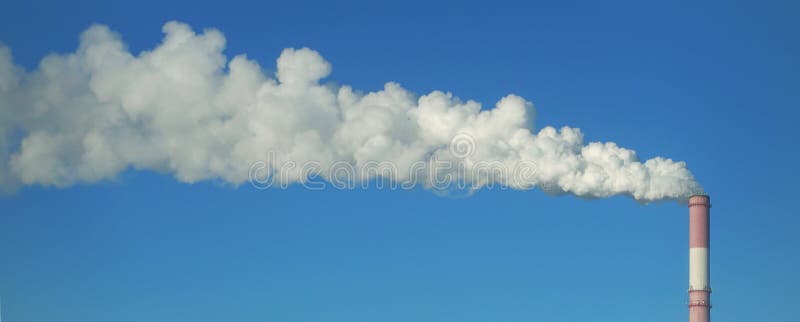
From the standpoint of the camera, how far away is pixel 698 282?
A: 236 feet

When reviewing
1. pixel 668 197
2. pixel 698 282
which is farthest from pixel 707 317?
pixel 668 197

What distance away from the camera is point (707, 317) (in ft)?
237

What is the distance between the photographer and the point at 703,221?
2837 inches

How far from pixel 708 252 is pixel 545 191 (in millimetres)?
10141

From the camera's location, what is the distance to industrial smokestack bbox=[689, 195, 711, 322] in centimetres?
7175

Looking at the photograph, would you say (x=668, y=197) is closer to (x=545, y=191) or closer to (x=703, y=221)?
(x=703, y=221)

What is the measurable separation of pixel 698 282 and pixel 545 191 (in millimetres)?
10353

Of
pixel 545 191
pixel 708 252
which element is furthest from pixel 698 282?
pixel 545 191

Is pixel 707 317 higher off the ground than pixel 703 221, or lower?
lower

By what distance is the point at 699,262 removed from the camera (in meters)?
71.8

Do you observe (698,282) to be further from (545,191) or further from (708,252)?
(545,191)

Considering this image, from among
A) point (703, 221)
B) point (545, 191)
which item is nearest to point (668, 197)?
point (703, 221)

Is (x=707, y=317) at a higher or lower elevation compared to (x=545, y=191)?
lower

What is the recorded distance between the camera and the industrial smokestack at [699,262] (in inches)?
2825
